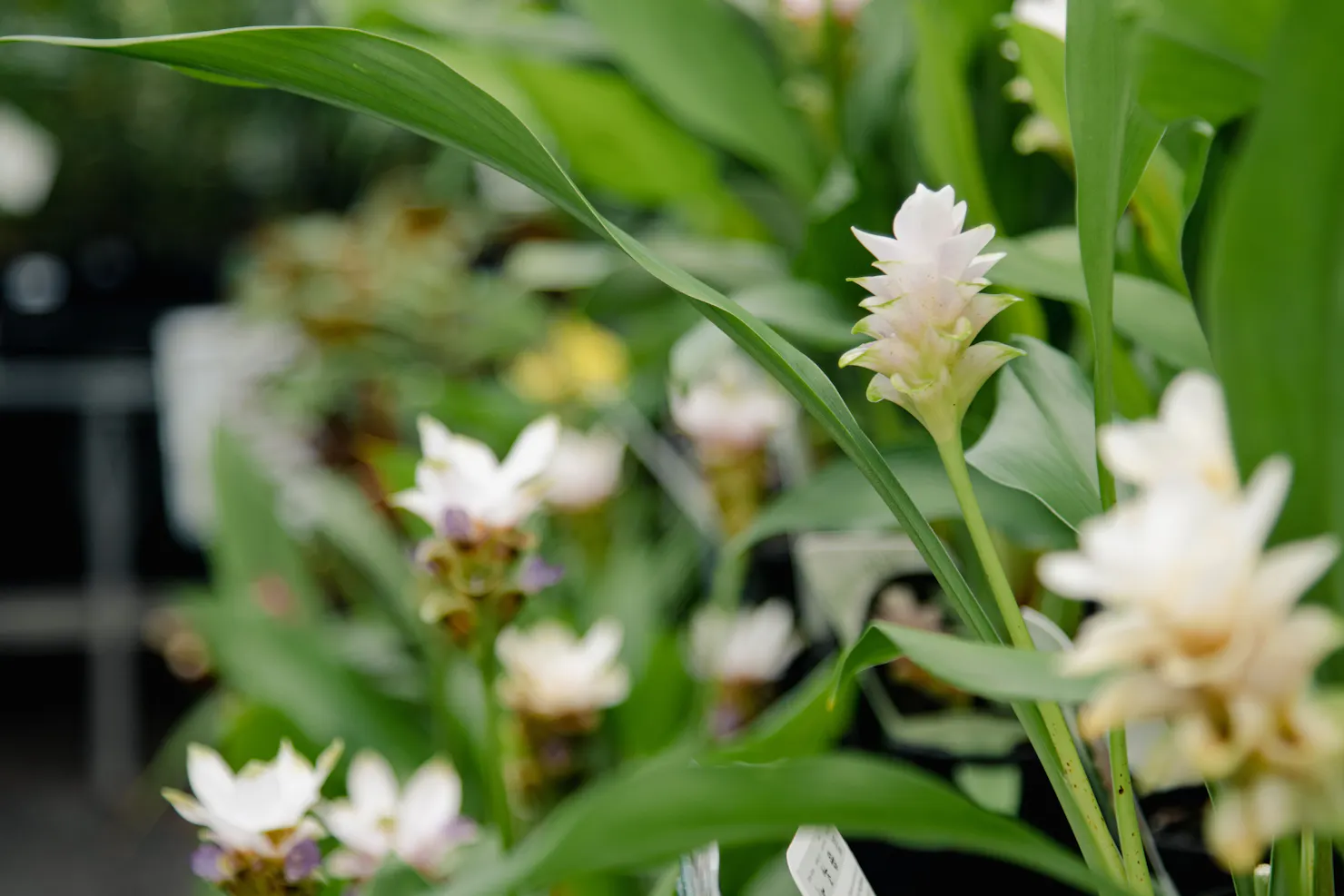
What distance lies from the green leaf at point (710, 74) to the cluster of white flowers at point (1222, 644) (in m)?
0.38

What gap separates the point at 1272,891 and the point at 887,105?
341mm

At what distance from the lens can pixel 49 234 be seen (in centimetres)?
253

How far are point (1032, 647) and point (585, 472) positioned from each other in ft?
1.68

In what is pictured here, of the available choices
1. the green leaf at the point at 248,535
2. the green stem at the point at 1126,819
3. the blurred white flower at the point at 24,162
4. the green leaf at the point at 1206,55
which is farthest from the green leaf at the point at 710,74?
the blurred white flower at the point at 24,162

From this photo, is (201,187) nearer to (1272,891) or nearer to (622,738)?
(622,738)

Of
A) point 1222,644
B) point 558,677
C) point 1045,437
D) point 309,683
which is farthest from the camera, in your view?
point 309,683

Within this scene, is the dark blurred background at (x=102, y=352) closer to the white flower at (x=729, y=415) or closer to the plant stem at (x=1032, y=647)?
the white flower at (x=729, y=415)

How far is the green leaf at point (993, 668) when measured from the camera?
0.51ft

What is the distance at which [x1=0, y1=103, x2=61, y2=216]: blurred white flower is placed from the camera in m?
2.17

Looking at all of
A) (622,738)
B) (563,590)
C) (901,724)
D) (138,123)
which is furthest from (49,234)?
(901,724)

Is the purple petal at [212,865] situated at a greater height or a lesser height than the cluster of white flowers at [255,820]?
lesser

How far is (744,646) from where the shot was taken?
1.73 feet

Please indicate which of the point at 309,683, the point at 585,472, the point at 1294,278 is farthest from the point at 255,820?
the point at 585,472

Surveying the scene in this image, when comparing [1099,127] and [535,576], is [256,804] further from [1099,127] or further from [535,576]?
[1099,127]
